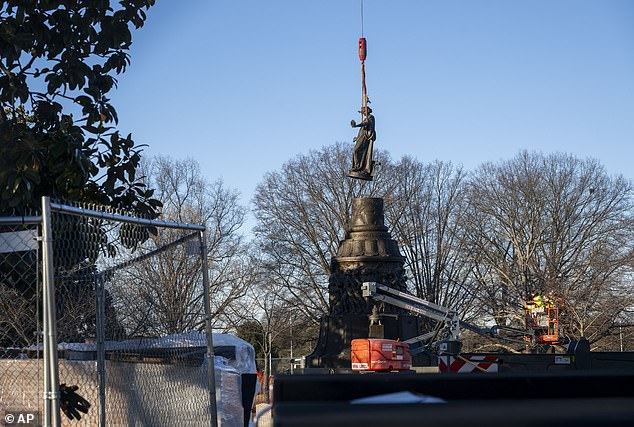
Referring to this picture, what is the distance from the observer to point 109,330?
680 centimetres

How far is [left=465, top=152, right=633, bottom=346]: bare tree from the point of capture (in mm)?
40219

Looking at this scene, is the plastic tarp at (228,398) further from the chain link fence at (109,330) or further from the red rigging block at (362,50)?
the red rigging block at (362,50)

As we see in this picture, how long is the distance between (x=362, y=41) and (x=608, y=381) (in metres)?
28.5

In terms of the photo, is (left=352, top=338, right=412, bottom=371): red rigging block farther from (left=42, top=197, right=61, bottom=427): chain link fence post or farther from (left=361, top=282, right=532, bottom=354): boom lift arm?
(left=42, top=197, right=61, bottom=427): chain link fence post

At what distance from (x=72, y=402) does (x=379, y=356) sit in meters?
15.4

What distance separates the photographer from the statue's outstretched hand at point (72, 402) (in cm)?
621

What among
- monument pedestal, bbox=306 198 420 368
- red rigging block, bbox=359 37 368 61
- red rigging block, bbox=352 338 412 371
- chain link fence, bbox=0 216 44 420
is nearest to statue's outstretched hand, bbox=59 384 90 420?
chain link fence, bbox=0 216 44 420

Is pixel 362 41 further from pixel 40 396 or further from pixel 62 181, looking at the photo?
pixel 40 396

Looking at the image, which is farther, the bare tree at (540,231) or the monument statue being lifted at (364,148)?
the bare tree at (540,231)

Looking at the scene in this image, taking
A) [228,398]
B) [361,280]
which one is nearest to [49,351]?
[228,398]

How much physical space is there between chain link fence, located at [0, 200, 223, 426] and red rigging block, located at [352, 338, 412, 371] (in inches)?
550

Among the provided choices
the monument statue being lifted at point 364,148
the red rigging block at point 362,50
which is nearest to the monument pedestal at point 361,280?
the monument statue being lifted at point 364,148

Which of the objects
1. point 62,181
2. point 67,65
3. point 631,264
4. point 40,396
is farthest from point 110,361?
point 631,264

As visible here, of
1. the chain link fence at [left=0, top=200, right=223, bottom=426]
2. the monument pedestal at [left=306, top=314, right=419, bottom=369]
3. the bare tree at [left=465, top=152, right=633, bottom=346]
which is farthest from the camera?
the bare tree at [left=465, top=152, right=633, bottom=346]
